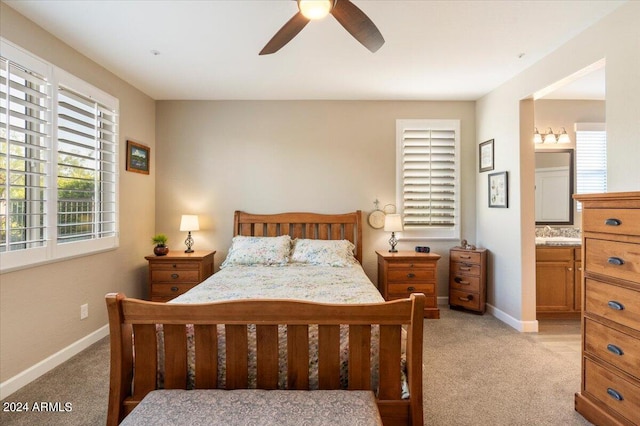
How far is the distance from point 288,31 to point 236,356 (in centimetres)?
187

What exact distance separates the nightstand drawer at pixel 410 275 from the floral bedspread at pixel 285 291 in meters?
0.52

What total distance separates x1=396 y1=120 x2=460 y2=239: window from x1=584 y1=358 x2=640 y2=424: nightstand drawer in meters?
2.50

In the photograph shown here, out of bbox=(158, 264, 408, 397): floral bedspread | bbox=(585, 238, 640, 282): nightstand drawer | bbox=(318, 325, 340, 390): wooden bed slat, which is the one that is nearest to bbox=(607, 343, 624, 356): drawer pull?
bbox=(585, 238, 640, 282): nightstand drawer

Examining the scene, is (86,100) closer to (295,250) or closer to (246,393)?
(295,250)

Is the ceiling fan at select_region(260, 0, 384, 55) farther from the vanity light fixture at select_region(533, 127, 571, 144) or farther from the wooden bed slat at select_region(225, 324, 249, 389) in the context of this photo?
the vanity light fixture at select_region(533, 127, 571, 144)

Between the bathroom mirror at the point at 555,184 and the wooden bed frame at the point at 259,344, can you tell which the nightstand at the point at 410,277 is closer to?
the bathroom mirror at the point at 555,184

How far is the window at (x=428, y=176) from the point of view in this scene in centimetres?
441

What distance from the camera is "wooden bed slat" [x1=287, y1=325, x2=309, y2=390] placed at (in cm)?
167

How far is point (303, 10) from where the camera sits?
1757 millimetres

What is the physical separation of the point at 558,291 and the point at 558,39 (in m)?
2.63

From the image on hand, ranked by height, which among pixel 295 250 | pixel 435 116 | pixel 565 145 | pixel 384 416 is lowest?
pixel 384 416

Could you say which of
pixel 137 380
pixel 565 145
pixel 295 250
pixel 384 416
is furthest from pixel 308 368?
pixel 565 145

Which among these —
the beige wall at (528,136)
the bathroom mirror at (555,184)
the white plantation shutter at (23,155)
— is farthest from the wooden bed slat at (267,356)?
the bathroom mirror at (555,184)

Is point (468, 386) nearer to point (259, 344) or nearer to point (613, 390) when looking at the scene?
point (613, 390)
